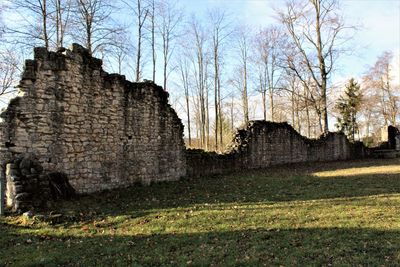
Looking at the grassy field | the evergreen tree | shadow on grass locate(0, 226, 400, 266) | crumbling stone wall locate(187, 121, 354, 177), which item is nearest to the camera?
shadow on grass locate(0, 226, 400, 266)

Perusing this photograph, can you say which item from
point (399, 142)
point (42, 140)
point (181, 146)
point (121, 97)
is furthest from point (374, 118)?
point (42, 140)

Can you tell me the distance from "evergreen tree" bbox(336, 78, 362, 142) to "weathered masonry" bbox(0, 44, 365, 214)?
35.7 metres

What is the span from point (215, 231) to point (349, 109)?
1738 inches

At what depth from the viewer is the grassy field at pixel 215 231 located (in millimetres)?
5180

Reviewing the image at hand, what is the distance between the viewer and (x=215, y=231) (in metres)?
6.54

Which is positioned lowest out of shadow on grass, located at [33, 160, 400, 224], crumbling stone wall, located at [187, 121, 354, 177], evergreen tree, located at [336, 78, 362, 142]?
shadow on grass, located at [33, 160, 400, 224]

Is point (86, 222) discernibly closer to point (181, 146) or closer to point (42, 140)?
point (42, 140)

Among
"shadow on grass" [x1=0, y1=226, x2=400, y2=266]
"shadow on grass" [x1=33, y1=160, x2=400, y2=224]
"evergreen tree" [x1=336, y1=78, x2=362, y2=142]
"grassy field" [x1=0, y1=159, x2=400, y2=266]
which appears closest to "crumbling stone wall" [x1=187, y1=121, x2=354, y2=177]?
"shadow on grass" [x1=33, y1=160, x2=400, y2=224]

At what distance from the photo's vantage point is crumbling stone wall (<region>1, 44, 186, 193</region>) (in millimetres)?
9086

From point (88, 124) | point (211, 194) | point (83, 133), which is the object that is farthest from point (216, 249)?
point (88, 124)

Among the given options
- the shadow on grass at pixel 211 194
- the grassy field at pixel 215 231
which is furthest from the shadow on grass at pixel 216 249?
the shadow on grass at pixel 211 194

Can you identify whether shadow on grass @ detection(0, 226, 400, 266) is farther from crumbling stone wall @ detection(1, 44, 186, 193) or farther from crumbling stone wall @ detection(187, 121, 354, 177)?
crumbling stone wall @ detection(187, 121, 354, 177)

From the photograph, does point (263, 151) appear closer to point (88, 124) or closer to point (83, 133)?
point (88, 124)

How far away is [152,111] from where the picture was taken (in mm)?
12977
